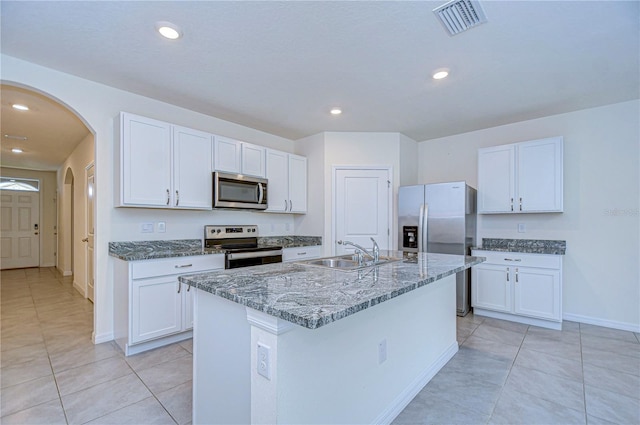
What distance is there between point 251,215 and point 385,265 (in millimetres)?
2536

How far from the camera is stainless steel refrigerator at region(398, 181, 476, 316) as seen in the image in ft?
11.8

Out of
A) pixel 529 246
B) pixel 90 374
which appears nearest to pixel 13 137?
pixel 90 374

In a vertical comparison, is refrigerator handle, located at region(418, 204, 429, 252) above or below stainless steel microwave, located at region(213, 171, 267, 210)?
below

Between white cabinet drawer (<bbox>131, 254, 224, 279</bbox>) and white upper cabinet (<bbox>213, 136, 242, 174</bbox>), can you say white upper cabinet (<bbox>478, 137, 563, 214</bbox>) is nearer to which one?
white upper cabinet (<bbox>213, 136, 242, 174</bbox>)

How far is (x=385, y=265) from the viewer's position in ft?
6.74

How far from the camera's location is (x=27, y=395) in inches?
77.4

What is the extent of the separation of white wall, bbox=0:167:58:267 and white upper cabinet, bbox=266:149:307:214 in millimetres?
6671

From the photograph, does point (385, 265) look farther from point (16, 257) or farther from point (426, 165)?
point (16, 257)

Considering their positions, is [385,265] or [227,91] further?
[227,91]

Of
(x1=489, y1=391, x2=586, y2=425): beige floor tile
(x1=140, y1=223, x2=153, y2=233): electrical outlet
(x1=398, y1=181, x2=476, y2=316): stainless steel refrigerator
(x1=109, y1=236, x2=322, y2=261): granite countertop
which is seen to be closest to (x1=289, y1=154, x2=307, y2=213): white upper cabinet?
(x1=109, y1=236, x2=322, y2=261): granite countertop

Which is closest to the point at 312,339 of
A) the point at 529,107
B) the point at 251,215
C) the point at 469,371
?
the point at 469,371

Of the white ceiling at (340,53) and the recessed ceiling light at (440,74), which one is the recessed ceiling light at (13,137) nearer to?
the white ceiling at (340,53)

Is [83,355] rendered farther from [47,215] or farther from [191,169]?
[47,215]

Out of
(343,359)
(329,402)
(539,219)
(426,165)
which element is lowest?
(329,402)
